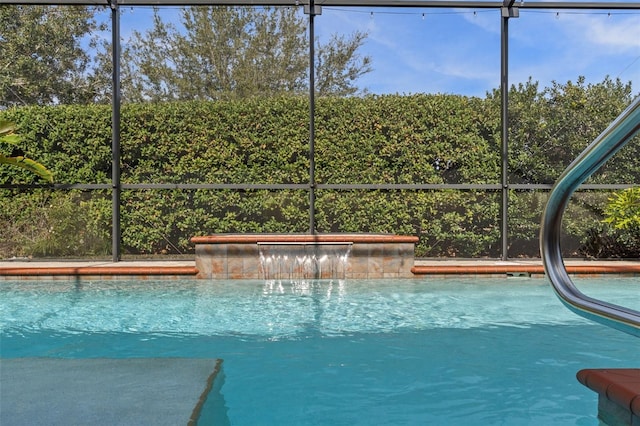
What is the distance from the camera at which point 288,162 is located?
9.61m

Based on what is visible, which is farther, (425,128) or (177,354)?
(425,128)

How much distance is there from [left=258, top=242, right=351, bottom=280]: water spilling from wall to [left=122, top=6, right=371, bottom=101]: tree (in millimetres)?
9218

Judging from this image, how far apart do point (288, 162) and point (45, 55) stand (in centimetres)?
947

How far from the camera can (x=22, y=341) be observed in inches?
166

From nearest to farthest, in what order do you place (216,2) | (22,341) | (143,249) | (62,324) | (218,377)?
1. (218,377)
2. (22,341)
3. (62,324)
4. (216,2)
5. (143,249)

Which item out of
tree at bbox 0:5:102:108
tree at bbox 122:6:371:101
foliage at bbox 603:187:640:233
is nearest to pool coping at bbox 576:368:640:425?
foliage at bbox 603:187:640:233

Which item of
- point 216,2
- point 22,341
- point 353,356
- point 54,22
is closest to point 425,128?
point 216,2

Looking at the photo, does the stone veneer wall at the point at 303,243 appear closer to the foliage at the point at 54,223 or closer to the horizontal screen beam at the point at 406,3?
the foliage at the point at 54,223

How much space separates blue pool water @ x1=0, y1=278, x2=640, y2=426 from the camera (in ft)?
9.45

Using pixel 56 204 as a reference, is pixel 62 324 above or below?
below

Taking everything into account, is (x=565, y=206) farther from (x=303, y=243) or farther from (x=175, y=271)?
(x=175, y=271)

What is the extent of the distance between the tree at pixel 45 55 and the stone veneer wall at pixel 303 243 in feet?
32.3

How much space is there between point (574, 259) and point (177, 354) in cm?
756

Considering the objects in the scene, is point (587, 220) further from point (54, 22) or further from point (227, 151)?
point (54, 22)
